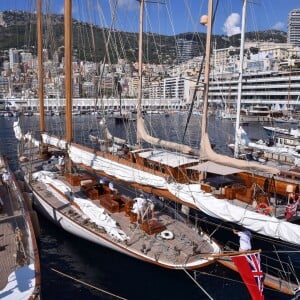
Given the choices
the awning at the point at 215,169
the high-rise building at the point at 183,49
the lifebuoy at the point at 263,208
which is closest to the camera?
the lifebuoy at the point at 263,208

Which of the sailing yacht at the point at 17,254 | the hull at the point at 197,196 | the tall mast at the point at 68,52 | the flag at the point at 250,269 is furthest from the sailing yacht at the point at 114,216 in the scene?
the sailing yacht at the point at 17,254

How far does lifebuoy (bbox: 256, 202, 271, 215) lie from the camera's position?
13.3 m

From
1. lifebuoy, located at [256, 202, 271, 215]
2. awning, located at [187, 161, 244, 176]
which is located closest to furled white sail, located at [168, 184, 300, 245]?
lifebuoy, located at [256, 202, 271, 215]

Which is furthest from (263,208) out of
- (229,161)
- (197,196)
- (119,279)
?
(119,279)

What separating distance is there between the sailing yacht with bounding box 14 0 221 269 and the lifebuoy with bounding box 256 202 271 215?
219 centimetres

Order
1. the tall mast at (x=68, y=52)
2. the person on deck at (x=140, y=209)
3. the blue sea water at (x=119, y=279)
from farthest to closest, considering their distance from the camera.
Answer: the tall mast at (x=68, y=52) < the person on deck at (x=140, y=209) < the blue sea water at (x=119, y=279)

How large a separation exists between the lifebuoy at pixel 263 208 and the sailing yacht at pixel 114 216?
7.18ft

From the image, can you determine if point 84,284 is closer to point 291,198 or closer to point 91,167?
point 91,167

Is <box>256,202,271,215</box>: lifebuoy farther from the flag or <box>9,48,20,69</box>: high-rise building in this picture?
<box>9,48,20,69</box>: high-rise building

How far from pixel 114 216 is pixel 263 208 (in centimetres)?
652

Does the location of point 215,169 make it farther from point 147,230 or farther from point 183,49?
point 183,49

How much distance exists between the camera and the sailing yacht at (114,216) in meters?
13.4

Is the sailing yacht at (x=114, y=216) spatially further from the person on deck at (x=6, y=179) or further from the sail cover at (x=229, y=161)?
the sail cover at (x=229, y=161)

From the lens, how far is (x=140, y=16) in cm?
2197
